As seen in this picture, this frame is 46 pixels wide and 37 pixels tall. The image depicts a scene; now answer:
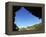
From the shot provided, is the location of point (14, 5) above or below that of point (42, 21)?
above

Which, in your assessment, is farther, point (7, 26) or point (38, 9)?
point (38, 9)

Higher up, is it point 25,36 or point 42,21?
point 42,21

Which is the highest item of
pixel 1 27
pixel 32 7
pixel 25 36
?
pixel 32 7

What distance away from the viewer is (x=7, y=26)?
1990mm

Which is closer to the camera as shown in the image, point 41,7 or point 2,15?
point 2,15

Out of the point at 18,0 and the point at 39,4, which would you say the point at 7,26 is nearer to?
the point at 18,0

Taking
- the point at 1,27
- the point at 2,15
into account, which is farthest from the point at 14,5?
the point at 1,27

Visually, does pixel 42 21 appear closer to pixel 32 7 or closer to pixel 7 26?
pixel 32 7

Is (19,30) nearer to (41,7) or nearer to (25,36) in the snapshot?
(25,36)

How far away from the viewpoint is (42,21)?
222 cm

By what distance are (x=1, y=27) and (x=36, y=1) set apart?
0.75 metres

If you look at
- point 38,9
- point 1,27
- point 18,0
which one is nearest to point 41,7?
point 38,9

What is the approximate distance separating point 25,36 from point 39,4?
598 mm

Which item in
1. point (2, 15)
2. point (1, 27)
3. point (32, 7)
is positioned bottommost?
point (1, 27)
